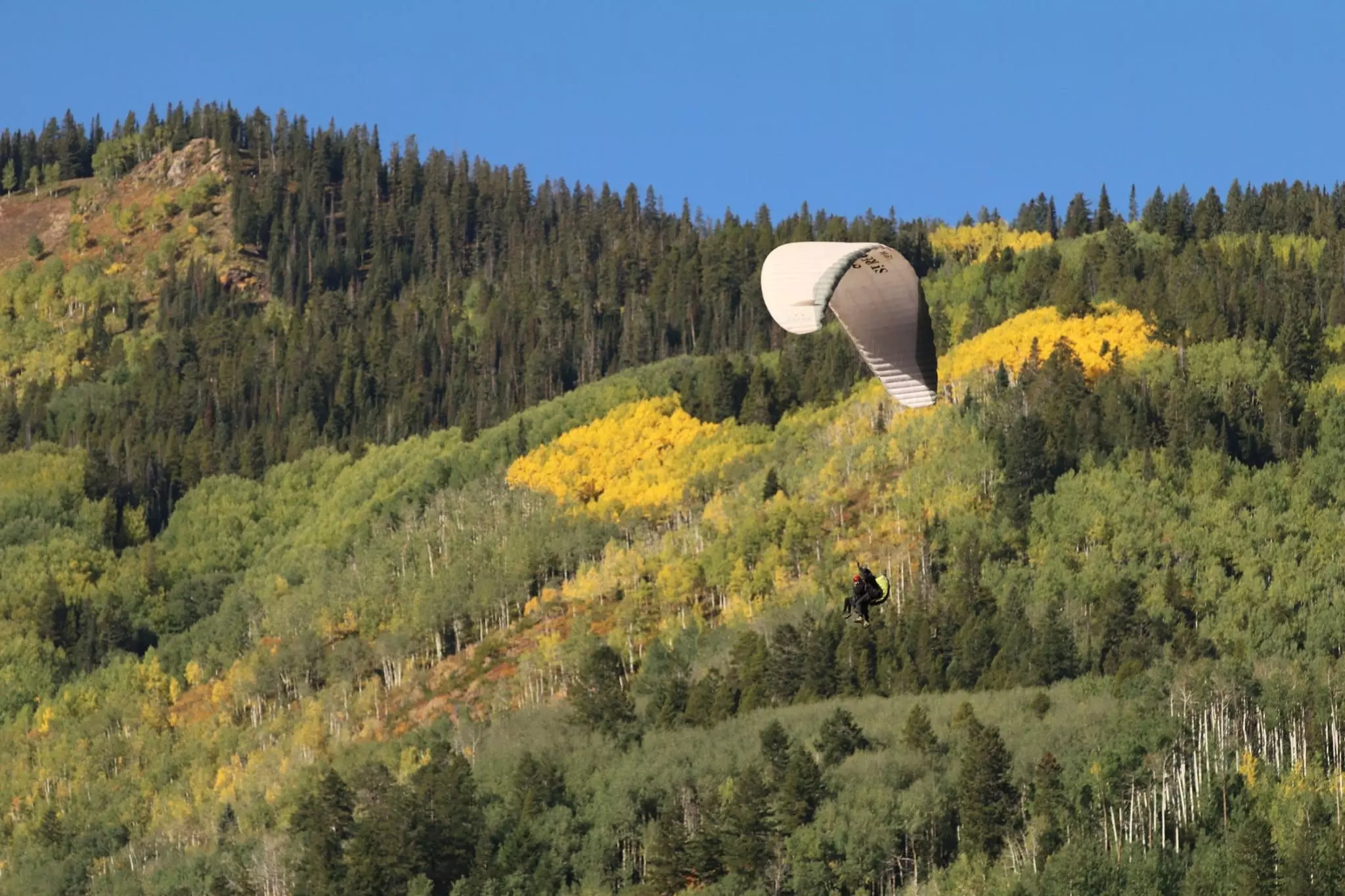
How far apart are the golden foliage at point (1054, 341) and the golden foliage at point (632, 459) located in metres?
17.2

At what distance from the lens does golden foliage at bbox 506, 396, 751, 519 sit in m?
175

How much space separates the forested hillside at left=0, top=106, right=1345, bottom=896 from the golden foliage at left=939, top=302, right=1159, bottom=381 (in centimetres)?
57

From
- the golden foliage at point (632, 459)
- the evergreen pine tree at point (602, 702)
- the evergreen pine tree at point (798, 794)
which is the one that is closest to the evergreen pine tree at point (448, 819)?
the evergreen pine tree at point (602, 702)

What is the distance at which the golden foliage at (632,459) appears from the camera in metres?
175

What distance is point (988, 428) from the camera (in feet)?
531

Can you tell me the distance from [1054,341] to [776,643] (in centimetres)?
4865

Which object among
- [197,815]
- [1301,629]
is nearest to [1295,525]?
[1301,629]

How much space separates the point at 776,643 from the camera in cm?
13912

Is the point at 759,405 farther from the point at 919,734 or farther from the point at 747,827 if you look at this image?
the point at 747,827

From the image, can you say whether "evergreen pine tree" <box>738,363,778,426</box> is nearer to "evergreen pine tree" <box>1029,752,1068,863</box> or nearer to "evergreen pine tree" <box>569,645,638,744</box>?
"evergreen pine tree" <box>569,645,638,744</box>

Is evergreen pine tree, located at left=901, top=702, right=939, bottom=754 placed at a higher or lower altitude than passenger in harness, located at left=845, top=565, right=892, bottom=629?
lower

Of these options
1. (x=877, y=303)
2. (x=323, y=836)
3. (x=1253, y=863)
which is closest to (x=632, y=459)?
(x=323, y=836)

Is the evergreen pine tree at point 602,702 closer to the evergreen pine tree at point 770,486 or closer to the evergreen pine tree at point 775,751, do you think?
the evergreen pine tree at point 775,751

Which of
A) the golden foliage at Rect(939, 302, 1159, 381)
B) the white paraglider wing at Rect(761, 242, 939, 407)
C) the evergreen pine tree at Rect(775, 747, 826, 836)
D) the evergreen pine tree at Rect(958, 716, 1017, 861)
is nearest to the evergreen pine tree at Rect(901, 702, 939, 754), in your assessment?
the evergreen pine tree at Rect(775, 747, 826, 836)
